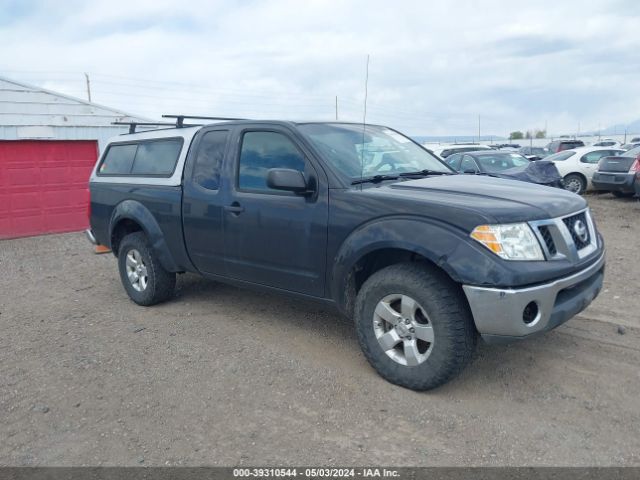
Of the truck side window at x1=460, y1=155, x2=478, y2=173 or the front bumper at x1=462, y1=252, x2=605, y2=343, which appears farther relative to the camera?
the truck side window at x1=460, y1=155, x2=478, y2=173

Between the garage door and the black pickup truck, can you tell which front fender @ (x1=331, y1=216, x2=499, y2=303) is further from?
the garage door

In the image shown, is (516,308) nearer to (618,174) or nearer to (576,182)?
(618,174)

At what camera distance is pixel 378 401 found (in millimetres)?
3684

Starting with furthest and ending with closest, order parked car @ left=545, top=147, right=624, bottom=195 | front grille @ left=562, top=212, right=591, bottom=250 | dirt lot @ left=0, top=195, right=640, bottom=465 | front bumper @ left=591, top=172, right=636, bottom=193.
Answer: parked car @ left=545, top=147, right=624, bottom=195 → front bumper @ left=591, top=172, right=636, bottom=193 → front grille @ left=562, top=212, right=591, bottom=250 → dirt lot @ left=0, top=195, right=640, bottom=465

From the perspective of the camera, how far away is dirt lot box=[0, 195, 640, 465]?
10.3ft

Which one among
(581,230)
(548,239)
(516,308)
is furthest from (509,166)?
(516,308)

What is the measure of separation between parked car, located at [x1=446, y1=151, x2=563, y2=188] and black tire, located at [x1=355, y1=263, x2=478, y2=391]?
7788 mm

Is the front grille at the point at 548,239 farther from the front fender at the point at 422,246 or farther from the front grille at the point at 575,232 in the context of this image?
the front fender at the point at 422,246

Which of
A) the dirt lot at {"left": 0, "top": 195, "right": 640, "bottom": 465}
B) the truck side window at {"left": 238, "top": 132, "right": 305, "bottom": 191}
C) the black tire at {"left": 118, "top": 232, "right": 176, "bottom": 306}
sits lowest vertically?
the dirt lot at {"left": 0, "top": 195, "right": 640, "bottom": 465}

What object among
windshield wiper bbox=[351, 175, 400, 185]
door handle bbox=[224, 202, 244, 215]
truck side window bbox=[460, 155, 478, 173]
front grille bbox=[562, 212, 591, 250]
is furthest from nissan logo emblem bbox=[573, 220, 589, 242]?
truck side window bbox=[460, 155, 478, 173]

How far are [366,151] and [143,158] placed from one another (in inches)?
104

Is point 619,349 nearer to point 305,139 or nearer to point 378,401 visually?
point 378,401

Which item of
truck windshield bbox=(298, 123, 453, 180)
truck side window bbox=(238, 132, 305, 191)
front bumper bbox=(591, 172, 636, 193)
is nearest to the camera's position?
truck windshield bbox=(298, 123, 453, 180)

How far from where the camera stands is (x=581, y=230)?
3.92 m
